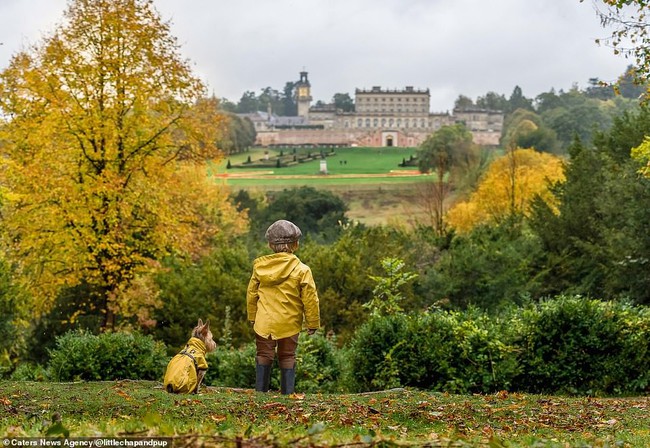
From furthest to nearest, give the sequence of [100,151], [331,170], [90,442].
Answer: [331,170] → [100,151] → [90,442]

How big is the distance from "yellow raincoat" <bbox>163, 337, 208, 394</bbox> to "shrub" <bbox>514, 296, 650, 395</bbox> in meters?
5.08

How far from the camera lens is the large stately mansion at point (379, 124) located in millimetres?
173500

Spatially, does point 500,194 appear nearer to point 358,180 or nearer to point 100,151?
point 100,151

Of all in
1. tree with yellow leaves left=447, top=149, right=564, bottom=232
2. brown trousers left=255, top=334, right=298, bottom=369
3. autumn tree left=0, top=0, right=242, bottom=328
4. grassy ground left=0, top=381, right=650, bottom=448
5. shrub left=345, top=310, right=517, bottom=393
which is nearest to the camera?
grassy ground left=0, top=381, right=650, bottom=448

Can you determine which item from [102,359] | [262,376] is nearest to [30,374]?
[102,359]

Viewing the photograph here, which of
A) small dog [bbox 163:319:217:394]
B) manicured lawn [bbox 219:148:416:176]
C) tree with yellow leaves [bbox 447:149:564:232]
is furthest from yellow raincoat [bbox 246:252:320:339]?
manicured lawn [bbox 219:148:416:176]

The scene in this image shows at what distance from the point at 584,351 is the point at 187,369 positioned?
5970mm

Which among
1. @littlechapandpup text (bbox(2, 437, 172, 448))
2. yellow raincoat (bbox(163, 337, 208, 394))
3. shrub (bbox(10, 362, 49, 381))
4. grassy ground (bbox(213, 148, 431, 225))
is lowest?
grassy ground (bbox(213, 148, 431, 225))

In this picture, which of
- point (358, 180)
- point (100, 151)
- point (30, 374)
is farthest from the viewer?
point (358, 180)

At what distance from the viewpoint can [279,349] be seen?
9367 mm

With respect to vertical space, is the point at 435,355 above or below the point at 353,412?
below

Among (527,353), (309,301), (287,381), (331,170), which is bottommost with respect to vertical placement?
(331,170)

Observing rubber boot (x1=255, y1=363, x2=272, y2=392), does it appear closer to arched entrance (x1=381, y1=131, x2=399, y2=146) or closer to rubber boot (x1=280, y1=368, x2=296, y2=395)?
rubber boot (x1=280, y1=368, x2=296, y2=395)

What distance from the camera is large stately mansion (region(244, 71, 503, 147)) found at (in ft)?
569
